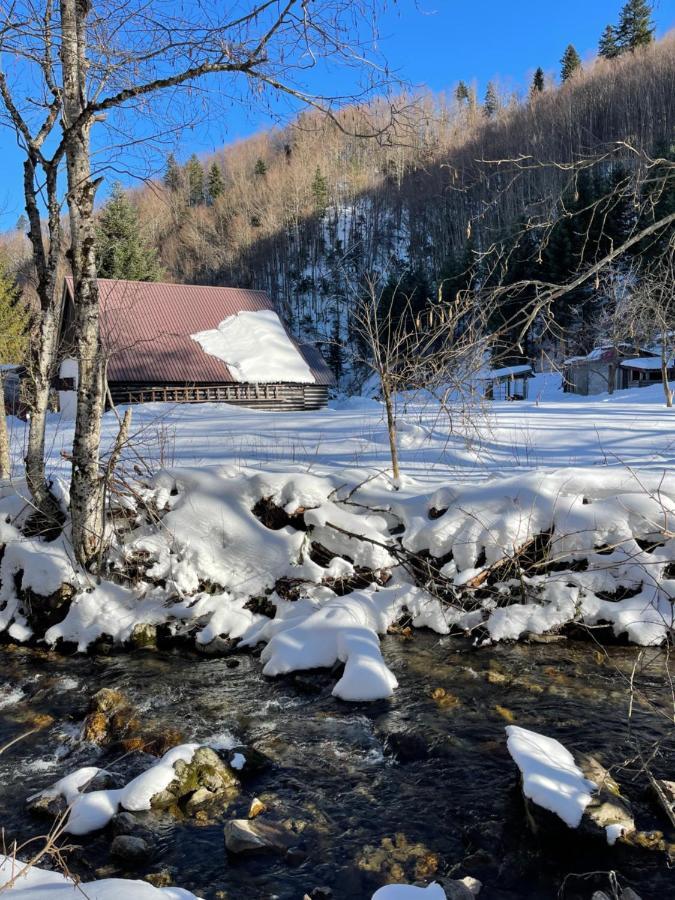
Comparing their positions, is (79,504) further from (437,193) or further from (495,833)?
(437,193)

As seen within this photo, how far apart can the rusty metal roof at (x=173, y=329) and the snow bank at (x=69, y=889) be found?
868 inches

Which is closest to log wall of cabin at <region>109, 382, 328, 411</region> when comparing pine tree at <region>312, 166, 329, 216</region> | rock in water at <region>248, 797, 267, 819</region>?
rock in water at <region>248, 797, 267, 819</region>

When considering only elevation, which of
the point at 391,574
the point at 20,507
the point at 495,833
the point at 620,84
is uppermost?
the point at 620,84

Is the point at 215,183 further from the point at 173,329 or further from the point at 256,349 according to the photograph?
the point at 256,349

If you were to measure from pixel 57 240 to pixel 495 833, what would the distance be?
873 centimetres

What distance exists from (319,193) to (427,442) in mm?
57919

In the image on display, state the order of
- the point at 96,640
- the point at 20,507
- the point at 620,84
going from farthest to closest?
the point at 620,84 → the point at 20,507 → the point at 96,640

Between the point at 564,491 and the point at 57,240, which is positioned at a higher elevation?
the point at 57,240

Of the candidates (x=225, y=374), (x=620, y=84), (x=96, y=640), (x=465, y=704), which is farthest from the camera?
(x=620, y=84)

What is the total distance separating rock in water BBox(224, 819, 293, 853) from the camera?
3.89 m

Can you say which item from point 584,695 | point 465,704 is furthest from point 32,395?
point 584,695

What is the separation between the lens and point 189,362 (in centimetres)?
2598

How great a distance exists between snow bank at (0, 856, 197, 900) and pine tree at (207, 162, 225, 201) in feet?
244

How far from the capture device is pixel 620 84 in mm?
58281
